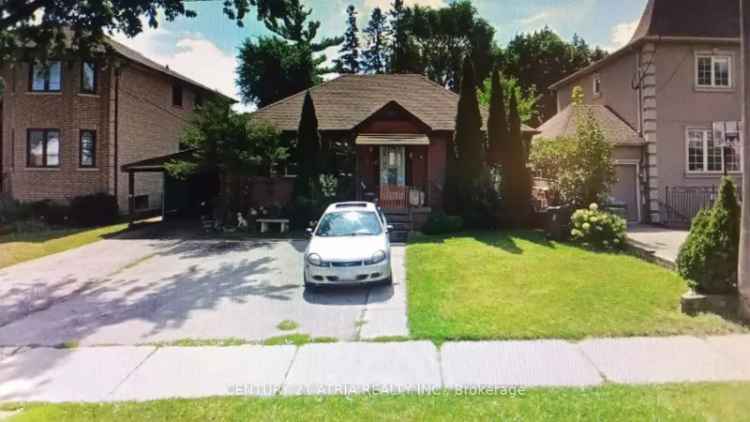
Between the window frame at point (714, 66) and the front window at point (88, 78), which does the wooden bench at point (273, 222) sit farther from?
the window frame at point (714, 66)

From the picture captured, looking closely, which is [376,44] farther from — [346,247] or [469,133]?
[346,247]

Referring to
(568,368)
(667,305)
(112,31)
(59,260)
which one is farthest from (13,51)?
(667,305)

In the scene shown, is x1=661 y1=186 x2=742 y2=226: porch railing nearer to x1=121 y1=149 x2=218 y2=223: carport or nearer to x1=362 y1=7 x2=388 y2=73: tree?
x1=121 y1=149 x2=218 y2=223: carport

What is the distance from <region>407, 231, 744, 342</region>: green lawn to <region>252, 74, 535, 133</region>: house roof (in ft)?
31.0

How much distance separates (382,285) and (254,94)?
32.5 metres

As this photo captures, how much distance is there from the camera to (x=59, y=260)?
13.0 metres

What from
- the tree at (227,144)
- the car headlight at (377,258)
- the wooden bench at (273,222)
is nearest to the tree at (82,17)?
the tree at (227,144)

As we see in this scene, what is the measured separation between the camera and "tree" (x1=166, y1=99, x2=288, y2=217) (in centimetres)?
1691

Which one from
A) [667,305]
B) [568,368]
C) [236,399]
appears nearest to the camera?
[236,399]

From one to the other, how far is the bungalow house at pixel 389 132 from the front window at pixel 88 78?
27.1ft

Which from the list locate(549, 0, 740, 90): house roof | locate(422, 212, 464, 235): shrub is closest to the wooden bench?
locate(422, 212, 464, 235): shrub

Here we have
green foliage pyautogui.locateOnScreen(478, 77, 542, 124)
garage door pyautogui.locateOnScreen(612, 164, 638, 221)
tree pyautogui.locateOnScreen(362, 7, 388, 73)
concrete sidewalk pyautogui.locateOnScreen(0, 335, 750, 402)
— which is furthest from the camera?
tree pyautogui.locateOnScreen(362, 7, 388, 73)

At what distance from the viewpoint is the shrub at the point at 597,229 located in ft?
42.1

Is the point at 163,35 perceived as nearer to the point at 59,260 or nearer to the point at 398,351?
the point at 59,260
